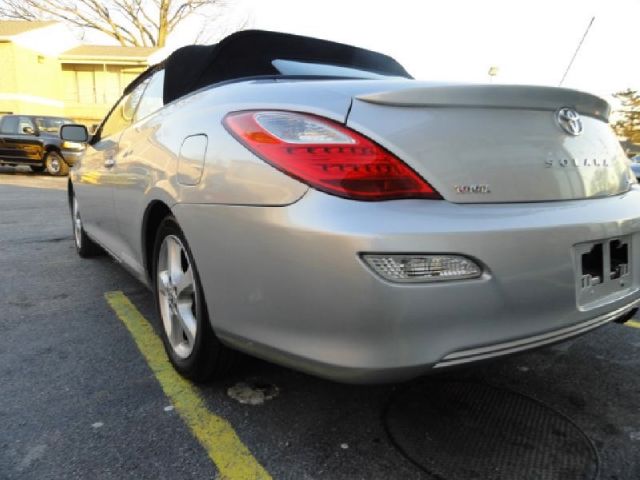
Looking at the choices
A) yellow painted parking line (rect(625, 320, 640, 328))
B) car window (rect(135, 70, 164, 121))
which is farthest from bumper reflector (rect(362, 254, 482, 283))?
yellow painted parking line (rect(625, 320, 640, 328))

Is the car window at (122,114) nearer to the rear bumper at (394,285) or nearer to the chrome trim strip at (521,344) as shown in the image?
the rear bumper at (394,285)

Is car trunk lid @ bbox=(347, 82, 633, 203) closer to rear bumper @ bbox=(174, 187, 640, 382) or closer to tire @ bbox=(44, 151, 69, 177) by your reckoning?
rear bumper @ bbox=(174, 187, 640, 382)

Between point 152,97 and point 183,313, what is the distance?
1.54 m

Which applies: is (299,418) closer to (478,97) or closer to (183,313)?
(183,313)

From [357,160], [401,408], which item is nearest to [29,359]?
[401,408]

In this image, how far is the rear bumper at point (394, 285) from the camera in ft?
4.99

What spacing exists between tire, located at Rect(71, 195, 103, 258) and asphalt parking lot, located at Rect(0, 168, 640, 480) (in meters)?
1.69

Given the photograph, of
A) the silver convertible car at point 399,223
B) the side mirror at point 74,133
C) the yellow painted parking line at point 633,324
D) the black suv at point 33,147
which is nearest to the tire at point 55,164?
the black suv at point 33,147

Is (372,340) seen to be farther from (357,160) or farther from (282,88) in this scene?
(282,88)

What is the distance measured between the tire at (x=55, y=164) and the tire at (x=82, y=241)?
1123cm

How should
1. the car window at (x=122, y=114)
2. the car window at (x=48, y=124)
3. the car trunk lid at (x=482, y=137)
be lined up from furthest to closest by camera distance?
the car window at (x=48, y=124) < the car window at (x=122, y=114) < the car trunk lid at (x=482, y=137)

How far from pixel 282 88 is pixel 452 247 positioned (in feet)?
2.75

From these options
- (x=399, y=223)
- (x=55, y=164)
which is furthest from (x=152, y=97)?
(x=55, y=164)

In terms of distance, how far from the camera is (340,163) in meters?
1.62
